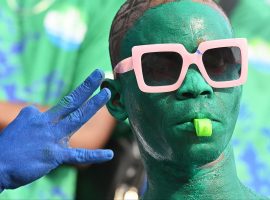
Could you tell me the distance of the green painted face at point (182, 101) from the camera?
3.76ft

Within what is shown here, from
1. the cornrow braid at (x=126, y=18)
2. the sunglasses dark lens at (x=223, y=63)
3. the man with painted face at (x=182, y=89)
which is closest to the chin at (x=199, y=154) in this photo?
the man with painted face at (x=182, y=89)

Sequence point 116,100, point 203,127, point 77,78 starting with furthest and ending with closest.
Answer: point 77,78 → point 116,100 → point 203,127

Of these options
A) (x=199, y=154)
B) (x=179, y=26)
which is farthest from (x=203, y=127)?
(x=179, y=26)

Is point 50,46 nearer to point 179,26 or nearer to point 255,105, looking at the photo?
point 255,105

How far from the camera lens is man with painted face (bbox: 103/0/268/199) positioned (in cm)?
115

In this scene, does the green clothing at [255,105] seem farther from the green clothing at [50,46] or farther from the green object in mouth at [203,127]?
the green object in mouth at [203,127]

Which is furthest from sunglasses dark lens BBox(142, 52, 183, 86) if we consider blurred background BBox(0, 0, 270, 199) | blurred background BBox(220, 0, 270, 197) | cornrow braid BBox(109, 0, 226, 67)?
blurred background BBox(220, 0, 270, 197)

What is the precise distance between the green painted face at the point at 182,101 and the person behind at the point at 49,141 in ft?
0.23

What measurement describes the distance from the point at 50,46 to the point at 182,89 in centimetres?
120

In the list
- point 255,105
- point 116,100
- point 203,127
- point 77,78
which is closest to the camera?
point 203,127

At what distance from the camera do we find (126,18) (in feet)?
4.18

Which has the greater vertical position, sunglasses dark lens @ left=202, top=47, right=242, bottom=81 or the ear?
sunglasses dark lens @ left=202, top=47, right=242, bottom=81

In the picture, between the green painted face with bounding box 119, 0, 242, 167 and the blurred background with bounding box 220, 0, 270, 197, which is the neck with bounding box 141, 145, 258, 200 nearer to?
the green painted face with bounding box 119, 0, 242, 167

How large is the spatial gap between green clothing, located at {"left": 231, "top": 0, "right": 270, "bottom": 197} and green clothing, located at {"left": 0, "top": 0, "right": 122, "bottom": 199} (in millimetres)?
453
